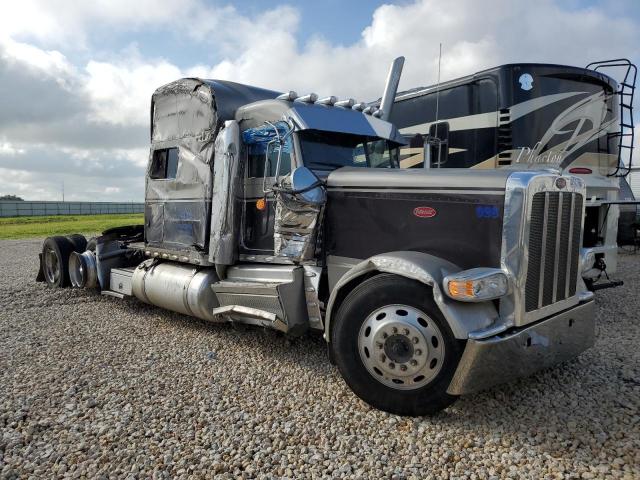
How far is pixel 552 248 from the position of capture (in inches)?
156

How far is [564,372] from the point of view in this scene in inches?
181

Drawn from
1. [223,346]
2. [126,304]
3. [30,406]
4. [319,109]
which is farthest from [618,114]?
[30,406]

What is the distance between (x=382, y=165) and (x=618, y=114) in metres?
5.77

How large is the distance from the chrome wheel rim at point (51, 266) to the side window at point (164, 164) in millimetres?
3617

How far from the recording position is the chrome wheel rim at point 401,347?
11.9ft

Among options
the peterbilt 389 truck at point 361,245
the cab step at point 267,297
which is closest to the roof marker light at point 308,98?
the peterbilt 389 truck at point 361,245

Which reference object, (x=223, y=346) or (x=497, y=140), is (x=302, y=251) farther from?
(x=497, y=140)

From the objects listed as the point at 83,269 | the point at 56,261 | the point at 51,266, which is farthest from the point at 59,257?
the point at 83,269

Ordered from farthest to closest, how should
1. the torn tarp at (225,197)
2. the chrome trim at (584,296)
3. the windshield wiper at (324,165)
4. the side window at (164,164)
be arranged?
the side window at (164,164) → the torn tarp at (225,197) → the windshield wiper at (324,165) → the chrome trim at (584,296)

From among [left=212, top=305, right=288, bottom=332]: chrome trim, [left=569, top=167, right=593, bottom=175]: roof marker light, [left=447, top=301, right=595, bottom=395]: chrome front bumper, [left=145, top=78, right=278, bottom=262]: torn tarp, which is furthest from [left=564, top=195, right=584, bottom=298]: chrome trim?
[left=569, top=167, right=593, bottom=175]: roof marker light

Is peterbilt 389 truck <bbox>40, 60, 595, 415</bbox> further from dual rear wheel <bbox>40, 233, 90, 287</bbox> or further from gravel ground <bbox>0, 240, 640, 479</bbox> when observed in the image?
dual rear wheel <bbox>40, 233, 90, 287</bbox>

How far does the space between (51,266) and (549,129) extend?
30.7ft

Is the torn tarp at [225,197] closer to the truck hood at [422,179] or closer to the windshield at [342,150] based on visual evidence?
the windshield at [342,150]

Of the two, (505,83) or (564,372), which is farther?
(505,83)
